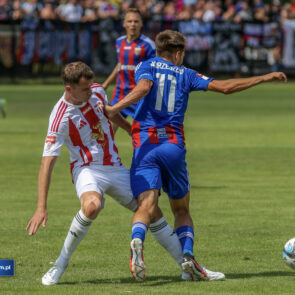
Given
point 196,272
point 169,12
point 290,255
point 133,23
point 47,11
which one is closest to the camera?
point 196,272

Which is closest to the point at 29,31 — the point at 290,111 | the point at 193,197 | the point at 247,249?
the point at 290,111

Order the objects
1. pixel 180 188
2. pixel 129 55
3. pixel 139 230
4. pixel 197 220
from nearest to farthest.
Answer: pixel 139 230, pixel 180 188, pixel 197 220, pixel 129 55

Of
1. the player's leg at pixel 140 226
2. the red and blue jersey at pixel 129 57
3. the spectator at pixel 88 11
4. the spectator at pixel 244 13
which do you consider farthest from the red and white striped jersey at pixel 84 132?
the spectator at pixel 244 13

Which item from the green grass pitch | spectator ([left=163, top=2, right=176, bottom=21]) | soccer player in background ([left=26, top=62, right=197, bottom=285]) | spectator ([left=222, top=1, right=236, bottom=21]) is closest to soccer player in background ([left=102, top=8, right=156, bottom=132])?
the green grass pitch

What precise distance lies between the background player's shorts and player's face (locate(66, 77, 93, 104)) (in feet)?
2.25

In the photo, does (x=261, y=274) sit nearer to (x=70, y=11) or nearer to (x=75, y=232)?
(x=75, y=232)

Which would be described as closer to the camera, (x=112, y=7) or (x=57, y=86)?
(x=57, y=86)

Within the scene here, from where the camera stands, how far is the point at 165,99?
7258 millimetres

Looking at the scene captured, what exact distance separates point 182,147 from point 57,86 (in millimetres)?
28118

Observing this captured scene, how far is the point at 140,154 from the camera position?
7266 mm

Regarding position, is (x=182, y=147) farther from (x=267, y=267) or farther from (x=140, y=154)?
(x=267, y=267)

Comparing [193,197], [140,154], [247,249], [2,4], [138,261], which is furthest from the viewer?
[2,4]

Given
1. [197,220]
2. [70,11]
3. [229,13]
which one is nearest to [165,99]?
[197,220]

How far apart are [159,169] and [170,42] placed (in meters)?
1.02
